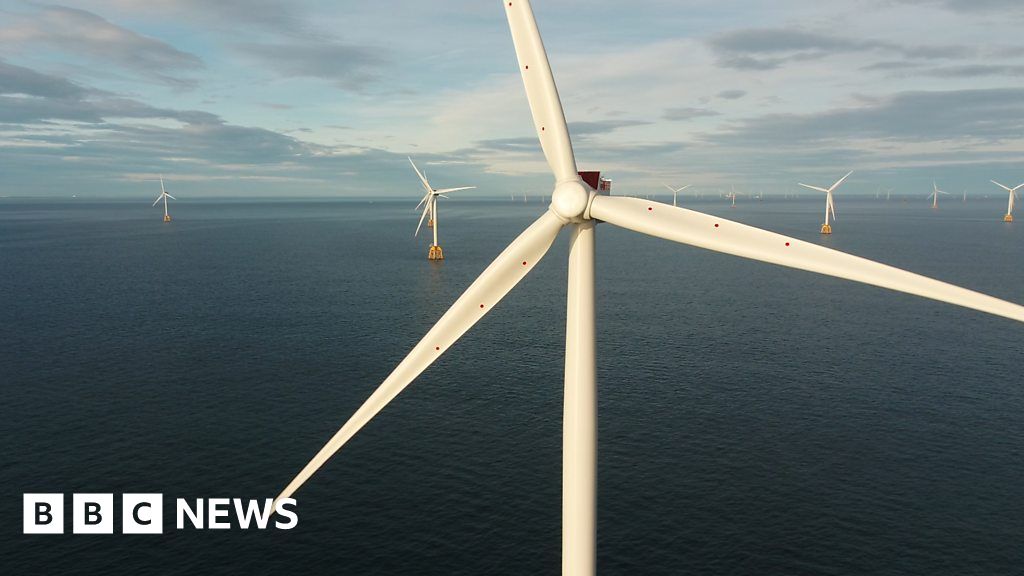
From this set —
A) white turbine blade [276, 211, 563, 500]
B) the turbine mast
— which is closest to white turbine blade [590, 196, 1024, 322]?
the turbine mast

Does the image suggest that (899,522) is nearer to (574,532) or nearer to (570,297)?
(574,532)

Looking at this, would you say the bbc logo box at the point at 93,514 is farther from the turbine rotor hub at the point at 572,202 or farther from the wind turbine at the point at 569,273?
the turbine rotor hub at the point at 572,202

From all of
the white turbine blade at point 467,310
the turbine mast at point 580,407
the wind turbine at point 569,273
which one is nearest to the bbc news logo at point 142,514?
the white turbine blade at point 467,310

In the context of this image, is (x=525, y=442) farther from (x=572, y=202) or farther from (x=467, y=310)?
(x=572, y=202)

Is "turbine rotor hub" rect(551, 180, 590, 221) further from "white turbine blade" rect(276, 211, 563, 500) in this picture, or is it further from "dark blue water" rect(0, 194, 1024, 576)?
"dark blue water" rect(0, 194, 1024, 576)

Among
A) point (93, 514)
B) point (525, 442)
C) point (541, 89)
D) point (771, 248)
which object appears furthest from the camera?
point (525, 442)

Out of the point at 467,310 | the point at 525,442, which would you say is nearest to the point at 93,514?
the point at 525,442
